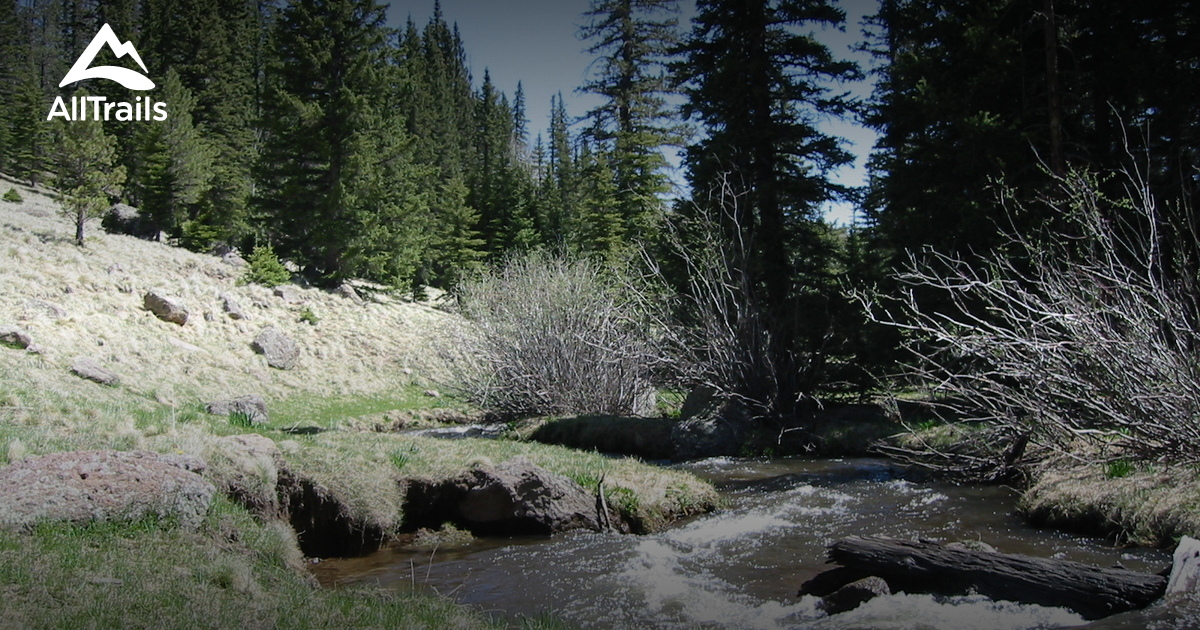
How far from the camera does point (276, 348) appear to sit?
23625mm

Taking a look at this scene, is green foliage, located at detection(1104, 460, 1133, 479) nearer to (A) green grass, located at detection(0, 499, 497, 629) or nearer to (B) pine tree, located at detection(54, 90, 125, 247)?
(A) green grass, located at detection(0, 499, 497, 629)

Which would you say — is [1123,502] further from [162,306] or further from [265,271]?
[265,271]

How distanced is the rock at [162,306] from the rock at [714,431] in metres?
16.3

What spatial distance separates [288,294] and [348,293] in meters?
3.17

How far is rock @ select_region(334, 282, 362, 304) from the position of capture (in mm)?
30516

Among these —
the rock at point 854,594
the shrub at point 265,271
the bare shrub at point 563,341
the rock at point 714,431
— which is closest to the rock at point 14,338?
the bare shrub at point 563,341

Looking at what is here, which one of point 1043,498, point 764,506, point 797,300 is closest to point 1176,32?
point 797,300

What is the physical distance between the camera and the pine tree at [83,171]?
24766mm

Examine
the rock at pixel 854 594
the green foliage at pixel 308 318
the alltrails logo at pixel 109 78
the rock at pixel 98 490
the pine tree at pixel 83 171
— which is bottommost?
the rock at pixel 854 594

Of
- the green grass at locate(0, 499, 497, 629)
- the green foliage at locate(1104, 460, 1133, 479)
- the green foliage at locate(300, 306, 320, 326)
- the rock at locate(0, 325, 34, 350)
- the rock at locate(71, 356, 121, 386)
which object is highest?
the green foliage at locate(300, 306, 320, 326)

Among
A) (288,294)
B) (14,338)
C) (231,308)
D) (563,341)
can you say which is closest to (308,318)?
(288,294)

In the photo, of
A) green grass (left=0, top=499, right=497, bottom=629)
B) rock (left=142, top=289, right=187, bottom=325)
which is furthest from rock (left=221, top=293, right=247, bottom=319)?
green grass (left=0, top=499, right=497, bottom=629)

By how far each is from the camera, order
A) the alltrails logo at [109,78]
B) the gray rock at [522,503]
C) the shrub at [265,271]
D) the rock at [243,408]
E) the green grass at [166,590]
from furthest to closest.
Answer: the shrub at [265,271], the alltrails logo at [109,78], the rock at [243,408], the gray rock at [522,503], the green grass at [166,590]

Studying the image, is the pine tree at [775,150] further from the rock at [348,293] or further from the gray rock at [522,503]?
the rock at [348,293]
